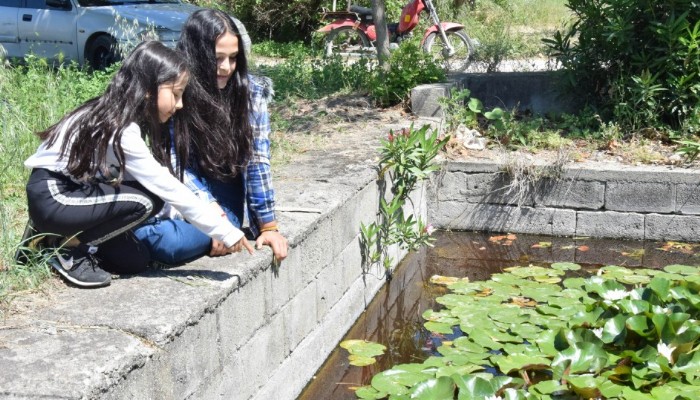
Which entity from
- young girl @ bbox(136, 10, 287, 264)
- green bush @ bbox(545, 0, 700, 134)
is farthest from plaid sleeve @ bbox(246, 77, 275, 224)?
green bush @ bbox(545, 0, 700, 134)

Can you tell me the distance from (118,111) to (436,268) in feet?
10.8

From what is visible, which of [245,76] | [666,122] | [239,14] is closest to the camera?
[245,76]

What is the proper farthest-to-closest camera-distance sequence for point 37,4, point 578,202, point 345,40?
point 345,40 < point 37,4 < point 578,202

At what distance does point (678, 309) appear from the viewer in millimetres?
4504

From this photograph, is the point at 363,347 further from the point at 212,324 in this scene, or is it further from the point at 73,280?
the point at 73,280

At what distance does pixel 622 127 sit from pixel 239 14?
9.49 metres

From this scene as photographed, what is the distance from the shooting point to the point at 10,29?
35.2 ft

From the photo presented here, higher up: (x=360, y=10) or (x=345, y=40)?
(x=360, y=10)

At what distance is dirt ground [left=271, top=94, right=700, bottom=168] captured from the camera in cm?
668

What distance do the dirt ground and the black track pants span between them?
276 cm

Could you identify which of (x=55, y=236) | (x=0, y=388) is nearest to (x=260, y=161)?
(x=55, y=236)

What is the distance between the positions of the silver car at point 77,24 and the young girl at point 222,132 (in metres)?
5.85

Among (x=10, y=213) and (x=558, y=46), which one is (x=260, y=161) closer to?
(x=10, y=213)

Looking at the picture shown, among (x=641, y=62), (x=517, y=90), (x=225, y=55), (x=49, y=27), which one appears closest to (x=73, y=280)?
(x=225, y=55)
